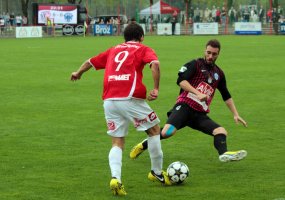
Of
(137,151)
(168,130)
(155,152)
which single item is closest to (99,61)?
(155,152)

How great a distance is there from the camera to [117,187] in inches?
291

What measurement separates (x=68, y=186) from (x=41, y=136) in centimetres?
362

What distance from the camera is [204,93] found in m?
8.84

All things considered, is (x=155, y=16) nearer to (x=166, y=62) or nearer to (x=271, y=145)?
(x=166, y=62)

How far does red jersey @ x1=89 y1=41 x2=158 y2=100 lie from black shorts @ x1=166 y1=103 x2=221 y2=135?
4.08 feet

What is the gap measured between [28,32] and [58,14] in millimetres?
4160

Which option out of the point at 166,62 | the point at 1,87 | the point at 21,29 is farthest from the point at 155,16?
the point at 1,87

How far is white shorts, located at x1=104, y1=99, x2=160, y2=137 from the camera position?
7.59m

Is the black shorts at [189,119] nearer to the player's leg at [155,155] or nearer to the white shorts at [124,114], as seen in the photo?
the player's leg at [155,155]

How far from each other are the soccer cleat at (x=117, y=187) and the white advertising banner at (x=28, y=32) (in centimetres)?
5164

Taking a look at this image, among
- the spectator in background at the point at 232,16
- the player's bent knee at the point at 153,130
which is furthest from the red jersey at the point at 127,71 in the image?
the spectator in background at the point at 232,16

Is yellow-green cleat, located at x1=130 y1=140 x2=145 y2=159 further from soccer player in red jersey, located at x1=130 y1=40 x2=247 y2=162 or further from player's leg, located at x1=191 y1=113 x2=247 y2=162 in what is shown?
player's leg, located at x1=191 y1=113 x2=247 y2=162

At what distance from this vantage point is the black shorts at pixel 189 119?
8789 millimetres

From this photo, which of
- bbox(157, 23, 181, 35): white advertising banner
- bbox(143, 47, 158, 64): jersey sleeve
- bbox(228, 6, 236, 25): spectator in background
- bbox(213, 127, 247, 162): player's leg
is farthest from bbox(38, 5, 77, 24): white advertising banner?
bbox(143, 47, 158, 64): jersey sleeve
